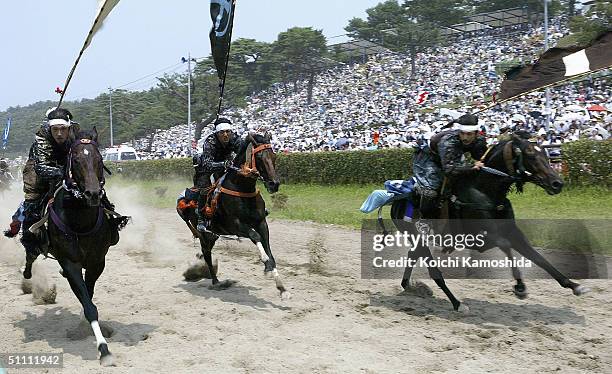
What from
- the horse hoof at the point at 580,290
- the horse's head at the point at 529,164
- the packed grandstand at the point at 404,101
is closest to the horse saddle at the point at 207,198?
the horse's head at the point at 529,164

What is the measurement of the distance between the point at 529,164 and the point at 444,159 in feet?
3.37

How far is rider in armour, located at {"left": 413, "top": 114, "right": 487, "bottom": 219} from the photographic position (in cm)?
768

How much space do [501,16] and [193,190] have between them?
5994cm

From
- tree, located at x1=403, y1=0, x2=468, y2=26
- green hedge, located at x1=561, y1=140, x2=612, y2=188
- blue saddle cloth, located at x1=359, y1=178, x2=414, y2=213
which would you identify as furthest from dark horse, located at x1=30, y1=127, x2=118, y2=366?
tree, located at x1=403, y1=0, x2=468, y2=26

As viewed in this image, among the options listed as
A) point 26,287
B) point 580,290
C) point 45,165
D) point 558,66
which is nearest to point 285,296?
point 45,165

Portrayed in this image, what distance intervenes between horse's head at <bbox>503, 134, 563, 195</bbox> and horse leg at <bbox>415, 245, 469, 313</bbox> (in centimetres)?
156

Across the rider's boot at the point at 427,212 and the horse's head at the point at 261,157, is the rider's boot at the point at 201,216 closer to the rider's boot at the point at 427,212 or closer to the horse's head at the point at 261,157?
the horse's head at the point at 261,157

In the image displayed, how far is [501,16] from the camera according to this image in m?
63.0

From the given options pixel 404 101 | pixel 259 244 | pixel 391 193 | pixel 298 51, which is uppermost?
pixel 298 51

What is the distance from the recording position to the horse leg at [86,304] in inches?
235

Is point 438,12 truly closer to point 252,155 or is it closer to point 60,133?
point 252,155

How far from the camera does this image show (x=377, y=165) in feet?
75.9

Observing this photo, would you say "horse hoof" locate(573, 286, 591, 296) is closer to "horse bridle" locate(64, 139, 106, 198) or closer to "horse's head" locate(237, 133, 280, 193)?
"horse's head" locate(237, 133, 280, 193)

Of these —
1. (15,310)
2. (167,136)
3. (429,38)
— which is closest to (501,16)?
(429,38)
